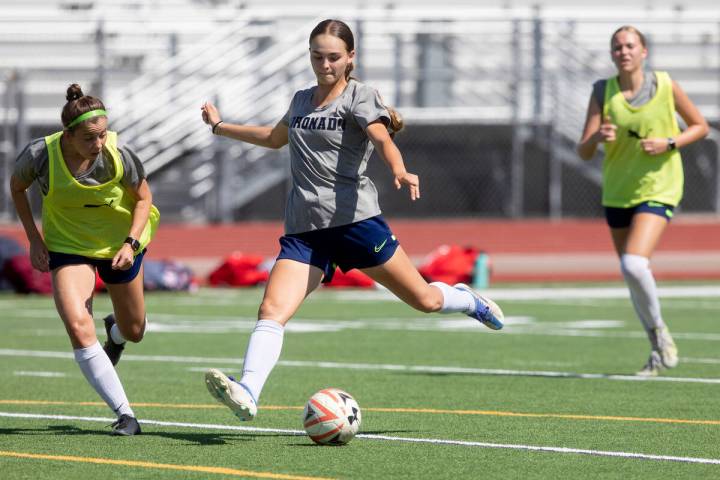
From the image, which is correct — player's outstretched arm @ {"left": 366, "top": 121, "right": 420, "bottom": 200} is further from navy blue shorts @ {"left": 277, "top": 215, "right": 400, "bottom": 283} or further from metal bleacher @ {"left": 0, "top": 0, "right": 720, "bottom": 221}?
metal bleacher @ {"left": 0, "top": 0, "right": 720, "bottom": 221}

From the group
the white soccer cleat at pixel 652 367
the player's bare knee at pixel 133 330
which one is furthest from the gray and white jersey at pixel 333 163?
the white soccer cleat at pixel 652 367

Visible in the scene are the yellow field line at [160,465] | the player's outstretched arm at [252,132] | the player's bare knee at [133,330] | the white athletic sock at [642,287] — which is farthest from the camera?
the white athletic sock at [642,287]

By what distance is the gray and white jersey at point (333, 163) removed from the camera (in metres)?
7.70

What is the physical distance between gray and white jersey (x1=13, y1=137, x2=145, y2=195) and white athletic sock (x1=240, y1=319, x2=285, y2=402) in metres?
1.18

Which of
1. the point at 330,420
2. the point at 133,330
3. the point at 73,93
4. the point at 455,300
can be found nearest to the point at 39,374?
the point at 133,330

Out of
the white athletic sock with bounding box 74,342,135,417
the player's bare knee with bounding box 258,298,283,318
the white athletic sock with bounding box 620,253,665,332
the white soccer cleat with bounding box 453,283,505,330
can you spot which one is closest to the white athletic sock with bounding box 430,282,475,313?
the white soccer cleat with bounding box 453,283,505,330

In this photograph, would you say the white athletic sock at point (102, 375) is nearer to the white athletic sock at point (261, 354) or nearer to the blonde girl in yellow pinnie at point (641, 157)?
the white athletic sock at point (261, 354)

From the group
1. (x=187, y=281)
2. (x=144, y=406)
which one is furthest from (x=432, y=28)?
(x=144, y=406)

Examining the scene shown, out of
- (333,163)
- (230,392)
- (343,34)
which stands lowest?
(230,392)

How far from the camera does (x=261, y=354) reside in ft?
24.6

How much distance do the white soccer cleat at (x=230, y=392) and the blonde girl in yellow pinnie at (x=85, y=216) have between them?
89 centimetres

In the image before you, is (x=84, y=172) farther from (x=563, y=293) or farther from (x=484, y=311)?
(x=563, y=293)

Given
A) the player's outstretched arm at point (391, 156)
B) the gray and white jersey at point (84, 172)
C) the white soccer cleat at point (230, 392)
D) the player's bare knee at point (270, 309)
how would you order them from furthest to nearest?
1. the gray and white jersey at point (84, 172)
2. the player's bare knee at point (270, 309)
3. the player's outstretched arm at point (391, 156)
4. the white soccer cleat at point (230, 392)

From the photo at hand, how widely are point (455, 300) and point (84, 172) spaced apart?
2.21 m
